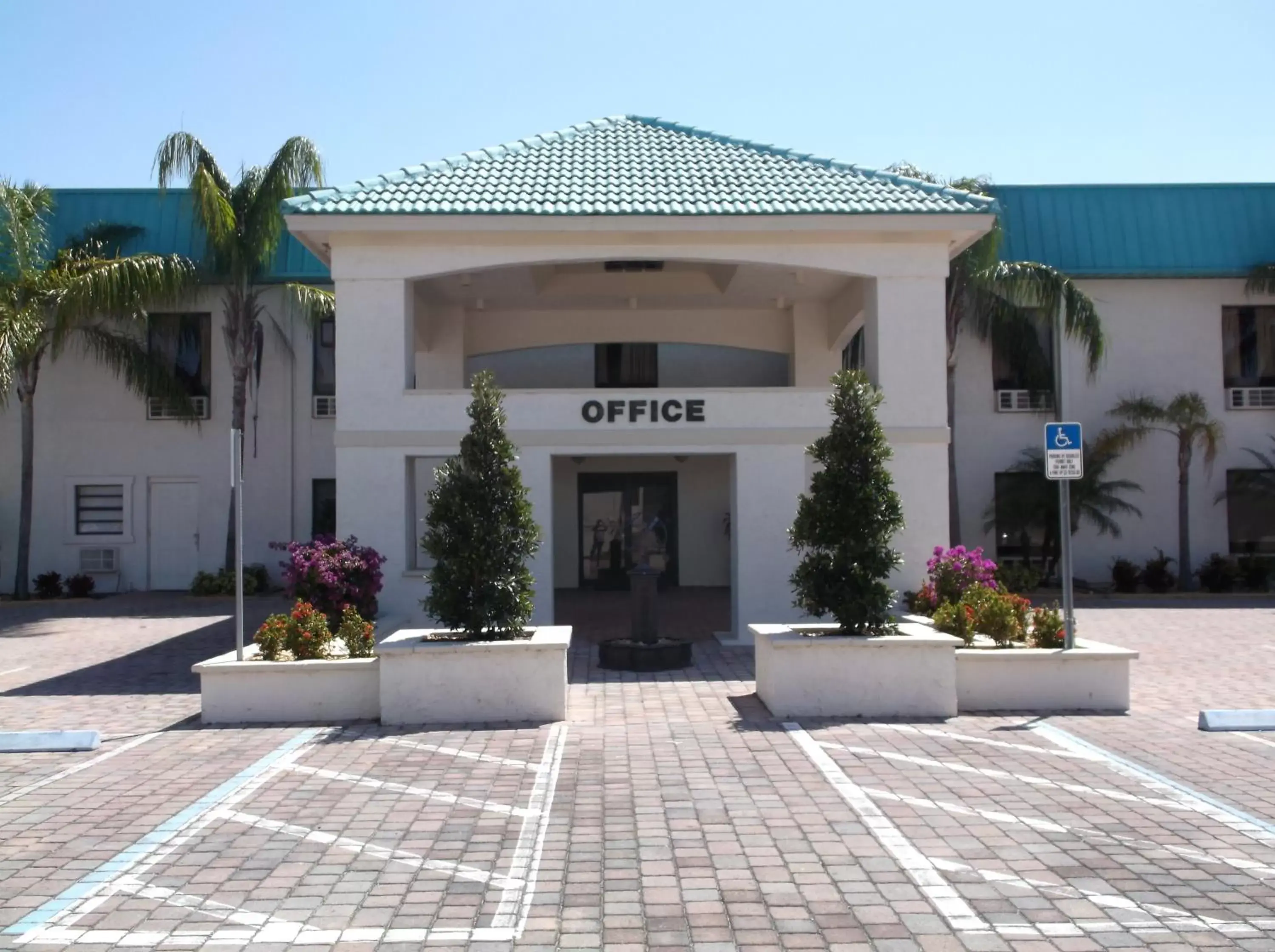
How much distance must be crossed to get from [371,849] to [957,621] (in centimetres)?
688

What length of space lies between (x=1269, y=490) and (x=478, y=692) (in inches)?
749

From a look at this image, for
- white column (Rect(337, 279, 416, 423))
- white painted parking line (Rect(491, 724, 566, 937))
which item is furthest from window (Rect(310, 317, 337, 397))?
white painted parking line (Rect(491, 724, 566, 937))

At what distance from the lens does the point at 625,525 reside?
2384 cm

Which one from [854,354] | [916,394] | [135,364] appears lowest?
[916,394]

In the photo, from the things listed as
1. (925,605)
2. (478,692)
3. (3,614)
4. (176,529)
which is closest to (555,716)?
(478,692)

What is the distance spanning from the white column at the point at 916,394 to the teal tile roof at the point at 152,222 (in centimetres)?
1297

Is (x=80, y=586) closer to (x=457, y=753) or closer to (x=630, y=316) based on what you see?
(x=630, y=316)

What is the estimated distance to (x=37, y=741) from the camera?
9297 mm

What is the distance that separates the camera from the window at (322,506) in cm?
2367

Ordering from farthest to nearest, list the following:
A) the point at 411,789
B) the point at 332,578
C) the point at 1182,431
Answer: the point at 1182,431 < the point at 332,578 < the point at 411,789

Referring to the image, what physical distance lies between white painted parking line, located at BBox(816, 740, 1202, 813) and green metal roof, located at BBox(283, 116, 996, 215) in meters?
7.72

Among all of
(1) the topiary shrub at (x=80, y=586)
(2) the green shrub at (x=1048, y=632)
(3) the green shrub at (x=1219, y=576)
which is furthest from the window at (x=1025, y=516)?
(1) the topiary shrub at (x=80, y=586)

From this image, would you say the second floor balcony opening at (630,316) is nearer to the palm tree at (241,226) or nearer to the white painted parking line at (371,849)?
the palm tree at (241,226)

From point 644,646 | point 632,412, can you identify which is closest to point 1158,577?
point 632,412
